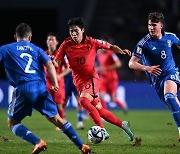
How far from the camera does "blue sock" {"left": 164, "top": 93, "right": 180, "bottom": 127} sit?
29.1ft

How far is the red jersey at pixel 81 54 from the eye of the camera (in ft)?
32.4

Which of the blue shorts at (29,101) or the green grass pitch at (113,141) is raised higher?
the blue shorts at (29,101)

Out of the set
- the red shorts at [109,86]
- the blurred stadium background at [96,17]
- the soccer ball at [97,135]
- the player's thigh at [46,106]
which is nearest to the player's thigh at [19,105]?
the player's thigh at [46,106]

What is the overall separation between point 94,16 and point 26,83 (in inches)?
658

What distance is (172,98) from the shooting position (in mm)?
8977

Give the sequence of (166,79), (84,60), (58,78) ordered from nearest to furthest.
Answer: (166,79) < (84,60) < (58,78)

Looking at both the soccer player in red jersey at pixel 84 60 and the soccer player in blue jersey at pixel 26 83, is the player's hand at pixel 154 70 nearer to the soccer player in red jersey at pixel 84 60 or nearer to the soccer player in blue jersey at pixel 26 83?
the soccer player in red jersey at pixel 84 60

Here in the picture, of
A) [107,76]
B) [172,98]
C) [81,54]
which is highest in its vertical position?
[81,54]

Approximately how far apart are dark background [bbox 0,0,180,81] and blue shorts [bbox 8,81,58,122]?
14.0 meters

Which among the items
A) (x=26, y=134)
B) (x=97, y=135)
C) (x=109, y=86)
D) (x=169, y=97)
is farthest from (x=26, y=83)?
(x=109, y=86)

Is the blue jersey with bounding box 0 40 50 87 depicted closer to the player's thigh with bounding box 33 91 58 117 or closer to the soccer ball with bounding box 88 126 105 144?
the player's thigh with bounding box 33 91 58 117

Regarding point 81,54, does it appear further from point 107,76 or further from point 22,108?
point 107,76

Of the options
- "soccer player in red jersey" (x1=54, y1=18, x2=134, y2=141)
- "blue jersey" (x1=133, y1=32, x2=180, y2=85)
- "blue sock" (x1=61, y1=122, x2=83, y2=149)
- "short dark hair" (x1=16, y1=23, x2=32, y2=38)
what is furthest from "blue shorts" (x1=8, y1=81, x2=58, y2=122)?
"blue jersey" (x1=133, y1=32, x2=180, y2=85)

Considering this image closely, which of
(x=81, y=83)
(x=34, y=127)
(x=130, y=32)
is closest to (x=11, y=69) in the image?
(x=81, y=83)
